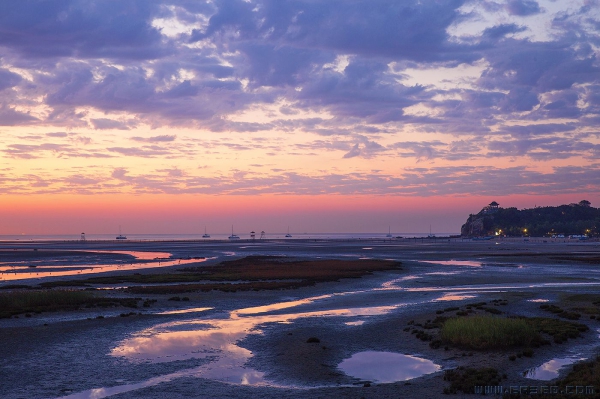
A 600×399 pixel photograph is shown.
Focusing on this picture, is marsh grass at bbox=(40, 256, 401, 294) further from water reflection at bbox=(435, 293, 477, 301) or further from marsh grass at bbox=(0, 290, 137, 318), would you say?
water reflection at bbox=(435, 293, 477, 301)

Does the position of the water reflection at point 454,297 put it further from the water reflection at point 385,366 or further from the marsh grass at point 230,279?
the water reflection at point 385,366

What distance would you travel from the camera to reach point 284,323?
32.0 meters

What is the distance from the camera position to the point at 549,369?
20.6 meters

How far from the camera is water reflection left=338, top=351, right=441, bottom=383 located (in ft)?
67.4

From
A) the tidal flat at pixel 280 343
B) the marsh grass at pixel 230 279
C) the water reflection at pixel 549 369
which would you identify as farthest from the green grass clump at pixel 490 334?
the marsh grass at pixel 230 279

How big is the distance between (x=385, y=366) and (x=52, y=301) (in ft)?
89.4

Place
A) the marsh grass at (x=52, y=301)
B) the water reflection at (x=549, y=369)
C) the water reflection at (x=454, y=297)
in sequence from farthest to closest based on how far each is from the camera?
the water reflection at (x=454, y=297)
the marsh grass at (x=52, y=301)
the water reflection at (x=549, y=369)

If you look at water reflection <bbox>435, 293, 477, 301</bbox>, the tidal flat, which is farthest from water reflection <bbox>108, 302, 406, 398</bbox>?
water reflection <bbox>435, 293, 477, 301</bbox>

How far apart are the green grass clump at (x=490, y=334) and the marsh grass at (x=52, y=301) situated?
23.9 metres

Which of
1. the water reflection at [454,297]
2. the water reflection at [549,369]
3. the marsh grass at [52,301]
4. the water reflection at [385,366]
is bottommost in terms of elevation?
the water reflection at [385,366]

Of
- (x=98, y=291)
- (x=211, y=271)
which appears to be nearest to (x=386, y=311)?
(x=98, y=291)

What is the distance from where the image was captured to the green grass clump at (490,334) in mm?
24094

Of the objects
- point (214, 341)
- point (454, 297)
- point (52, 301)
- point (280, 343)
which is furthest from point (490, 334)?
point (52, 301)

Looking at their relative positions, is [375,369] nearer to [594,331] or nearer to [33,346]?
[594,331]
